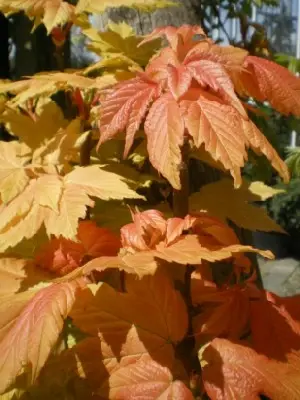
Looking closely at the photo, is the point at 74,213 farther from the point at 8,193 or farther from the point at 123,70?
the point at 123,70

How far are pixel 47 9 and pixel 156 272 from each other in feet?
1.35

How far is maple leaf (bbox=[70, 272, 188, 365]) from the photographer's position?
528 mm

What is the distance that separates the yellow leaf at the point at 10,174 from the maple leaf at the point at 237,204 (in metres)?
0.23

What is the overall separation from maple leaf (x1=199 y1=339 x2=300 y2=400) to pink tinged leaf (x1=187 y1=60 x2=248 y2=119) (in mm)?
223

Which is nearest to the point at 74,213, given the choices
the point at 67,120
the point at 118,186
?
the point at 118,186

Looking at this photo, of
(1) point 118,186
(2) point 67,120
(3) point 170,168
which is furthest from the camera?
(2) point 67,120

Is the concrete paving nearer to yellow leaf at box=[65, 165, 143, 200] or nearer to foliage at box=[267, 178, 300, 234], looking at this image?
foliage at box=[267, 178, 300, 234]

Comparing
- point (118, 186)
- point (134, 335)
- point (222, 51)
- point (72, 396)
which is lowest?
point (72, 396)

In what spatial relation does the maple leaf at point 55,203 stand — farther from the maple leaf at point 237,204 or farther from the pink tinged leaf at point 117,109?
the maple leaf at point 237,204

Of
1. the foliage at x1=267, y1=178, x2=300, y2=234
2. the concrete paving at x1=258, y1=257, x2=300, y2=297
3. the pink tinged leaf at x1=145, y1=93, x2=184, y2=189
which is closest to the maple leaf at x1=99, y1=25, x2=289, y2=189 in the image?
the pink tinged leaf at x1=145, y1=93, x2=184, y2=189

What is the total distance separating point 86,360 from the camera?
1.71 ft

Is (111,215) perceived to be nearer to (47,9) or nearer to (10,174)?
(10,174)

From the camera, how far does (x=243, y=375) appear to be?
19.6 inches

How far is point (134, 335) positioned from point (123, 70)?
368 mm
